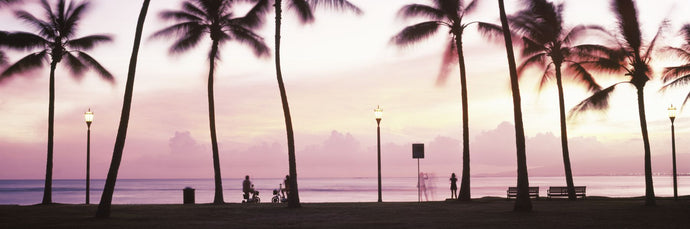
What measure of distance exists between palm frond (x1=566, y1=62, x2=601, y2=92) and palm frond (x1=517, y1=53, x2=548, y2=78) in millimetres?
2220

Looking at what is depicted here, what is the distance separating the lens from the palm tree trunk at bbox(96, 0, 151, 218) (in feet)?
71.4

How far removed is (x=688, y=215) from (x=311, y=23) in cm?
1526

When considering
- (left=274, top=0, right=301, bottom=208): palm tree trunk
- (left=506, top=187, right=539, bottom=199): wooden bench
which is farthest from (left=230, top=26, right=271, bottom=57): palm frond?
(left=506, top=187, right=539, bottom=199): wooden bench

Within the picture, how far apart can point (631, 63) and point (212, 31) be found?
18.5m

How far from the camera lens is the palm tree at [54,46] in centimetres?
3228

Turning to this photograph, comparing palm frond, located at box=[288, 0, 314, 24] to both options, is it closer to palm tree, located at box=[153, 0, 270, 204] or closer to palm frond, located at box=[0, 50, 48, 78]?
palm tree, located at box=[153, 0, 270, 204]

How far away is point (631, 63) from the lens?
28.3 m

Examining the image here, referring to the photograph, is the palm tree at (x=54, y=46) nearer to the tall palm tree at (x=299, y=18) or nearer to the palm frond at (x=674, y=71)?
the tall palm tree at (x=299, y=18)

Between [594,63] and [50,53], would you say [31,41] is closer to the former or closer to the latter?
[50,53]

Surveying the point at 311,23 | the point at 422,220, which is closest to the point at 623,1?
the point at 311,23

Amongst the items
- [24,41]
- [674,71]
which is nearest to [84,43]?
[24,41]

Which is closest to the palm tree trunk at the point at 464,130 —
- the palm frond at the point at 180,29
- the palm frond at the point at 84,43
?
the palm frond at the point at 180,29

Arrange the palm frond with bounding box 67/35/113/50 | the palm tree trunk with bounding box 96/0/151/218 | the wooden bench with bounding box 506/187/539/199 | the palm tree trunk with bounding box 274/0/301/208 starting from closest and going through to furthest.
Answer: the palm tree trunk with bounding box 96/0/151/218 → the palm tree trunk with bounding box 274/0/301/208 → the palm frond with bounding box 67/35/113/50 → the wooden bench with bounding box 506/187/539/199

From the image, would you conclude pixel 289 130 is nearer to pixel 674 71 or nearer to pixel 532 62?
pixel 532 62
